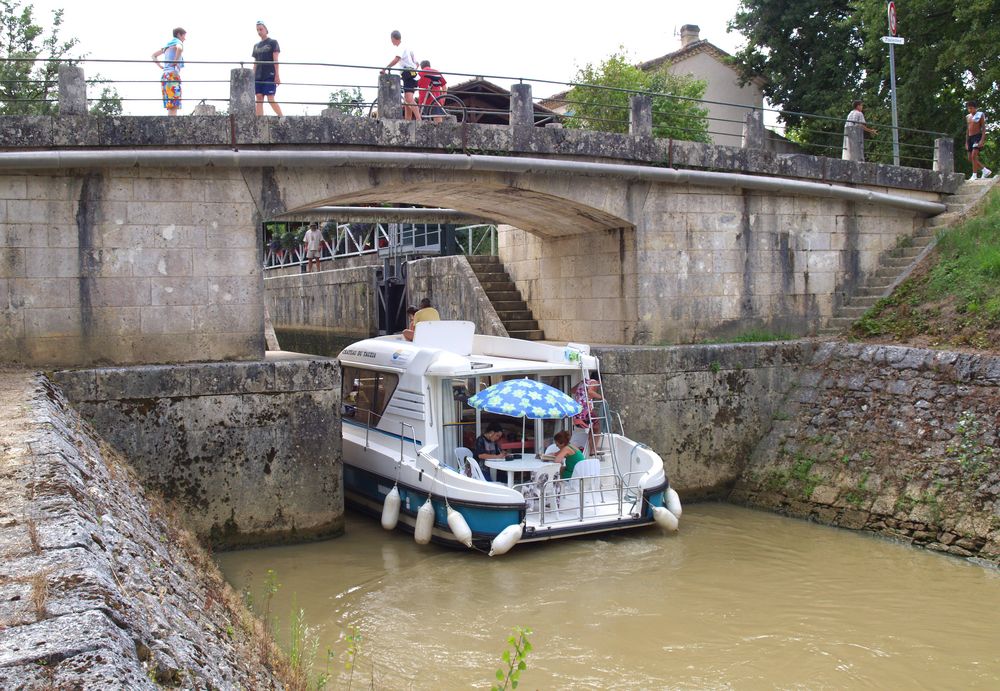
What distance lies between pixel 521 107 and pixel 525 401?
4.44 meters

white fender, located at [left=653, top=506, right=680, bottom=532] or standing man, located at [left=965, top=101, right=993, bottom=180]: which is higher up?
standing man, located at [left=965, top=101, right=993, bottom=180]

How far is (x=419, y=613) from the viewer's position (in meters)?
8.38

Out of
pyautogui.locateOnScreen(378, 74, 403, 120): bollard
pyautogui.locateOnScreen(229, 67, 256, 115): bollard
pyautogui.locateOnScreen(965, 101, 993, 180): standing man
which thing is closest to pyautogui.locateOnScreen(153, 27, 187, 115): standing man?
pyautogui.locateOnScreen(229, 67, 256, 115): bollard

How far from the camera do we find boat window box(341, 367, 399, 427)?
11.7m

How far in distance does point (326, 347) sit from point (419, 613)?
54.2 ft

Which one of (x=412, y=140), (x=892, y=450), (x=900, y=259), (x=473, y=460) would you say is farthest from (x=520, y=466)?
(x=900, y=259)

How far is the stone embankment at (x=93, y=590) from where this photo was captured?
3002mm

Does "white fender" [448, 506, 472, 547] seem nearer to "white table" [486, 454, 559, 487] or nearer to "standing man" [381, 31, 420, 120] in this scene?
"white table" [486, 454, 559, 487]

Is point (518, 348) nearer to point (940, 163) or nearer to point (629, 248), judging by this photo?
point (629, 248)

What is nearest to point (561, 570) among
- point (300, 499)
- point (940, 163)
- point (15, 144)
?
point (300, 499)

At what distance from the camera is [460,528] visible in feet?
31.7

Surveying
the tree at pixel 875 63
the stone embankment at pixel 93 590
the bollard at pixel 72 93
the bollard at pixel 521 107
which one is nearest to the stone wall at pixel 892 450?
the tree at pixel 875 63

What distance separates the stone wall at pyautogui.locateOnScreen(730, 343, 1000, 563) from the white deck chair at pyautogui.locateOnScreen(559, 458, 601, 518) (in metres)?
2.91

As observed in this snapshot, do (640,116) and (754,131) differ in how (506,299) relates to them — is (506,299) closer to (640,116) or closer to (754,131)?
(640,116)
